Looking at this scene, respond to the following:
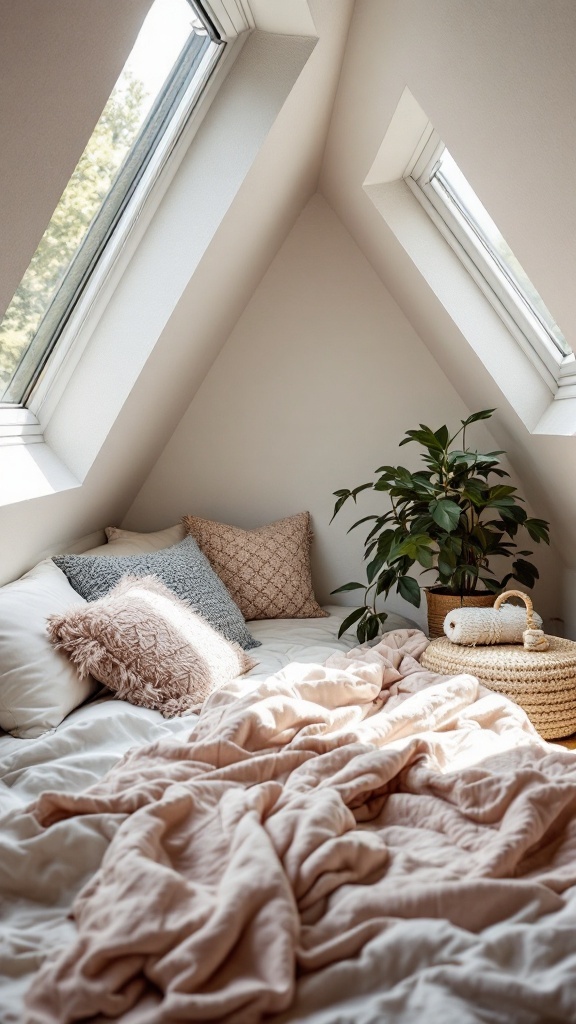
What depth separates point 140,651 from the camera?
2.40m

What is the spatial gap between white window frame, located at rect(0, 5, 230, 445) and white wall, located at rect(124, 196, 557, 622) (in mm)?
1261

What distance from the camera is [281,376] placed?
3963mm

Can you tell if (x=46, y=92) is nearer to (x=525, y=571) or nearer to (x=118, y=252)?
(x=118, y=252)

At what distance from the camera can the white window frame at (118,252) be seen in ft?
8.08

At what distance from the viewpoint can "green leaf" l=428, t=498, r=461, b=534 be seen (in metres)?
3.04

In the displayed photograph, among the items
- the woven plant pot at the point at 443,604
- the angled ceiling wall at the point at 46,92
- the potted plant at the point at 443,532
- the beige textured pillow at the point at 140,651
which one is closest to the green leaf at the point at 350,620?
the potted plant at the point at 443,532

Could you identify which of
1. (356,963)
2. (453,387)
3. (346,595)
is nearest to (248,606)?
(346,595)

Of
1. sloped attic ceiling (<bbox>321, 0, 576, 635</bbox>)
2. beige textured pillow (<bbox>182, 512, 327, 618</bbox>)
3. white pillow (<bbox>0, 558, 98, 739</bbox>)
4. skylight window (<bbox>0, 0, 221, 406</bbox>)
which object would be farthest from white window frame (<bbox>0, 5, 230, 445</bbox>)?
beige textured pillow (<bbox>182, 512, 327, 618</bbox>)

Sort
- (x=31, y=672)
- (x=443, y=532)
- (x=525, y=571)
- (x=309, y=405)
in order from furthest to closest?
(x=309, y=405), (x=525, y=571), (x=443, y=532), (x=31, y=672)

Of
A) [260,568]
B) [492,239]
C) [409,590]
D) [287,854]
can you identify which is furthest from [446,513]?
[287,854]

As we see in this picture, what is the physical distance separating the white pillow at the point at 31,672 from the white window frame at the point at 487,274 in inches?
73.9

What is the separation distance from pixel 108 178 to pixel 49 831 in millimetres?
1737

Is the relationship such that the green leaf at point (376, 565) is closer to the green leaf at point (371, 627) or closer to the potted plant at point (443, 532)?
the potted plant at point (443, 532)

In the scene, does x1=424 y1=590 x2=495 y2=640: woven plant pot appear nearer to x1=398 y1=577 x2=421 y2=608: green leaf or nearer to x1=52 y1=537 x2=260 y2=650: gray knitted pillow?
x1=398 y1=577 x2=421 y2=608: green leaf
